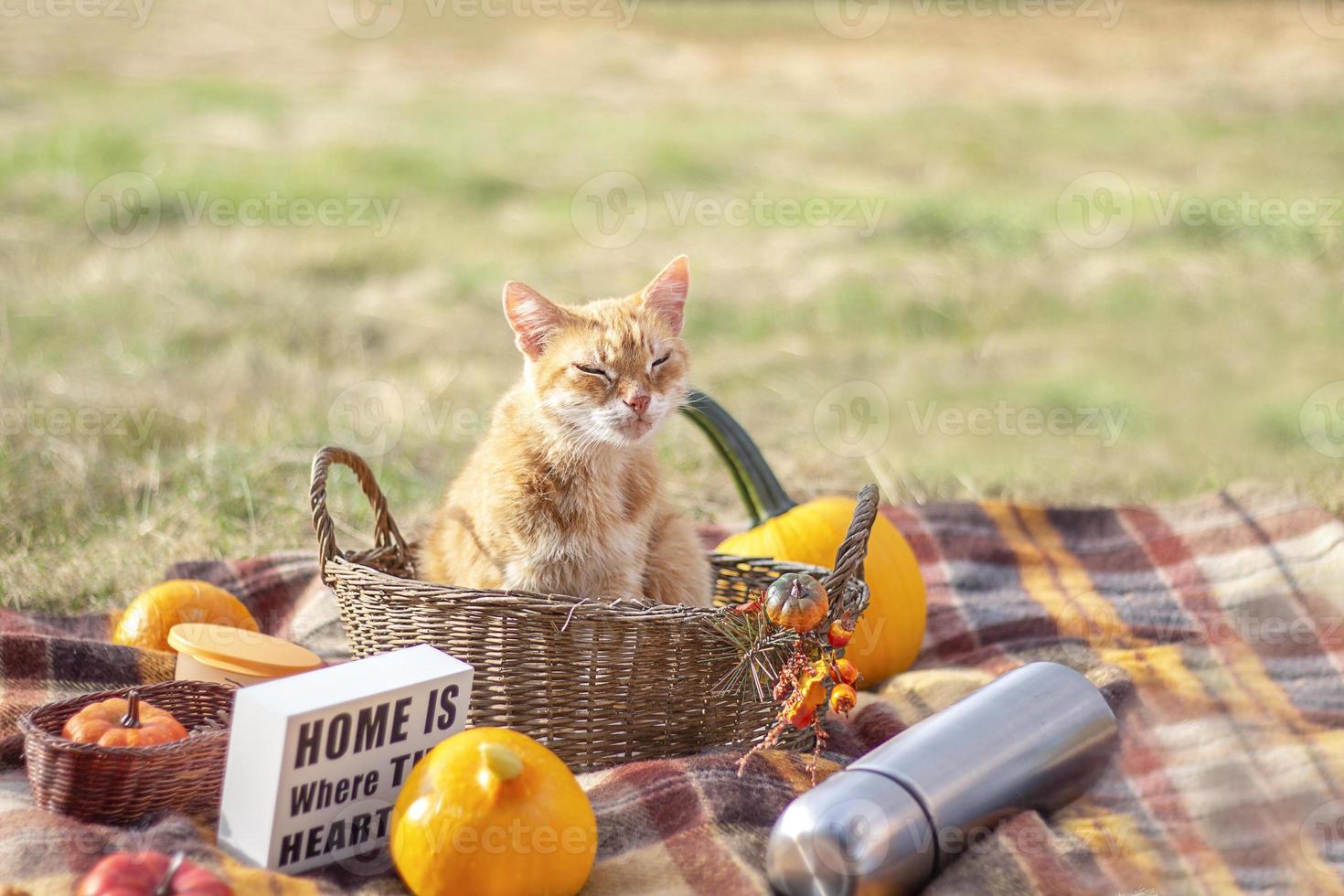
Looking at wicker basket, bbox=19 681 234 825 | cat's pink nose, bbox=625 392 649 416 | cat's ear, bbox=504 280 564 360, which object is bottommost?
wicker basket, bbox=19 681 234 825

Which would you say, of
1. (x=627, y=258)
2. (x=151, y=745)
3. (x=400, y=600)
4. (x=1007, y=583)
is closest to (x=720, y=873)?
(x=400, y=600)

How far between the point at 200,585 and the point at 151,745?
0.95 m

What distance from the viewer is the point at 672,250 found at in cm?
866

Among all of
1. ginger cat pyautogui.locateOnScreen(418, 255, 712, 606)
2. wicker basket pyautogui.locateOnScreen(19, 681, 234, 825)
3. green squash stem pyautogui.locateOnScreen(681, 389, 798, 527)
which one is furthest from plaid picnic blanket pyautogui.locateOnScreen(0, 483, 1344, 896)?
green squash stem pyautogui.locateOnScreen(681, 389, 798, 527)

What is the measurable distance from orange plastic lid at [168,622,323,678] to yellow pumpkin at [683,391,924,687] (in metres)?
1.13

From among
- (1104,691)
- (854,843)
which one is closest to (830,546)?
(1104,691)

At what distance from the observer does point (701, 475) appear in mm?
4863

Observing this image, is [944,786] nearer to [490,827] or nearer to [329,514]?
[490,827]

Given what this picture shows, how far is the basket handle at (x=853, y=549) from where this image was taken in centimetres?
248

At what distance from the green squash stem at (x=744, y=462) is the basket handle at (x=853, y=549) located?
2.47ft

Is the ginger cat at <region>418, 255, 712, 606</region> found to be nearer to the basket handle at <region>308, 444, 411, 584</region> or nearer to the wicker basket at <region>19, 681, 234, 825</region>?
the basket handle at <region>308, 444, 411, 584</region>

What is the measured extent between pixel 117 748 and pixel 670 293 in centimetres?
148

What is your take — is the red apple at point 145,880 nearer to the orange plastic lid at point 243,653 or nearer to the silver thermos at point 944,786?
the orange plastic lid at point 243,653

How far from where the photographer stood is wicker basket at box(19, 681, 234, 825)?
225 cm
